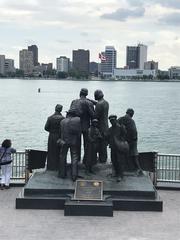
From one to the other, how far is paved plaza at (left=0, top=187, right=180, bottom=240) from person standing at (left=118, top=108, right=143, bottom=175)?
1.92m

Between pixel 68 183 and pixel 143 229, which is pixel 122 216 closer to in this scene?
pixel 143 229

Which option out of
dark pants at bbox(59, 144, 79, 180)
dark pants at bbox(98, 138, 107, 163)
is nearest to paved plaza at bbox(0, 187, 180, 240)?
dark pants at bbox(59, 144, 79, 180)

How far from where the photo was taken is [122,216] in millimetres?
13812

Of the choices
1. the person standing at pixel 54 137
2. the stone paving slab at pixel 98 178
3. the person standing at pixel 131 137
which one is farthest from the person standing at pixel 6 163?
the person standing at pixel 131 137

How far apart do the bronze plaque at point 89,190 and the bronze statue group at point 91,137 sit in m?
0.68

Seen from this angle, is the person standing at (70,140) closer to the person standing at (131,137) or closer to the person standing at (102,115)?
the person standing at (102,115)

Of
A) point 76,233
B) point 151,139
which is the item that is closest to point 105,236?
point 76,233

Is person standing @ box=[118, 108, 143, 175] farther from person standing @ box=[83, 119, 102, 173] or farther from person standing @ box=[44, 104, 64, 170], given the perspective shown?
person standing @ box=[44, 104, 64, 170]

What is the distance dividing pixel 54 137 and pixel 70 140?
908 mm

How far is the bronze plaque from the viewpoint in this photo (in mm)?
14166

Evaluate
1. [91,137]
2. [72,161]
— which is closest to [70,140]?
[72,161]

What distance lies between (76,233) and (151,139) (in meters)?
30.8

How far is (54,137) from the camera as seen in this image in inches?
632

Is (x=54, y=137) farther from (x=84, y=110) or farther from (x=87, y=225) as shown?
(x=87, y=225)
